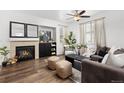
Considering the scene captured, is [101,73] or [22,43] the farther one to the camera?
[22,43]

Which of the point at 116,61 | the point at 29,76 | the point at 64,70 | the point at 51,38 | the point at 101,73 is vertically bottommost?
the point at 29,76

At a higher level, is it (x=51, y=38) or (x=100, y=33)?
(x=100, y=33)

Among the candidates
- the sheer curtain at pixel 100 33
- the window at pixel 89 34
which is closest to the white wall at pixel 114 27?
the sheer curtain at pixel 100 33

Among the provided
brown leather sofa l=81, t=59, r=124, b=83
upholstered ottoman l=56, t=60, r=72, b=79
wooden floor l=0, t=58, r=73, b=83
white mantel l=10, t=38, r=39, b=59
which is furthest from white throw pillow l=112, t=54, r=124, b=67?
white mantel l=10, t=38, r=39, b=59

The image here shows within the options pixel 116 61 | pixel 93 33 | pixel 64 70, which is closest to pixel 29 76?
pixel 64 70

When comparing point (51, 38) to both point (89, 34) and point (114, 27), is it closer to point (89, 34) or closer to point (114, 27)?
point (89, 34)

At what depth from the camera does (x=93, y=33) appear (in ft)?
18.0

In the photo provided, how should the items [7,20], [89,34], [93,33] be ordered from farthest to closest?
1. [89,34]
2. [93,33]
3. [7,20]

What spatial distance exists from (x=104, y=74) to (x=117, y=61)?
35 cm

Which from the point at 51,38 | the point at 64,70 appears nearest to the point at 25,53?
the point at 51,38

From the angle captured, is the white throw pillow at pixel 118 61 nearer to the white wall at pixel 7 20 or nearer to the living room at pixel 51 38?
the living room at pixel 51 38

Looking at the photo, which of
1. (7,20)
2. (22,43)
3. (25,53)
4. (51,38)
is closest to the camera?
(7,20)

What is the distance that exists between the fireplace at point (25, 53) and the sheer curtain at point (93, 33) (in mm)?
3255

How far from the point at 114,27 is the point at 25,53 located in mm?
4632
